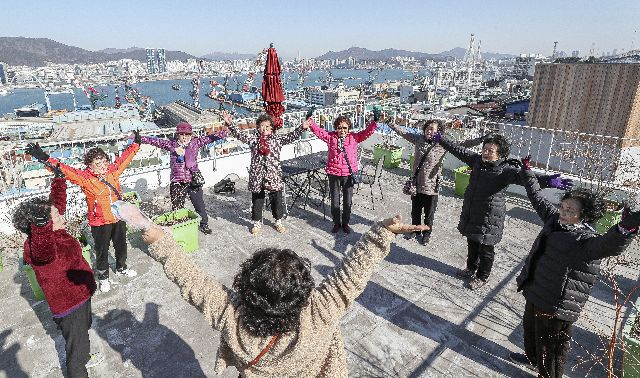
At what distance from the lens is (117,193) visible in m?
4.11

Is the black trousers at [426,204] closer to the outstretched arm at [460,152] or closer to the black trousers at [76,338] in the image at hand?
the outstretched arm at [460,152]

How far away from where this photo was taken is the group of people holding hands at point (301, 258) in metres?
1.43

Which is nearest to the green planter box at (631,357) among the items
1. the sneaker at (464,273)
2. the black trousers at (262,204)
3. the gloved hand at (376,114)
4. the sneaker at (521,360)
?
the sneaker at (521,360)

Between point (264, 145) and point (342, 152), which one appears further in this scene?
point (342, 152)

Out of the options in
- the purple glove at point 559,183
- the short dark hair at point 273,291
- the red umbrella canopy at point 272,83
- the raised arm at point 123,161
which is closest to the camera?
the short dark hair at point 273,291

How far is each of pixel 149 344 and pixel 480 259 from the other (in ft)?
12.2

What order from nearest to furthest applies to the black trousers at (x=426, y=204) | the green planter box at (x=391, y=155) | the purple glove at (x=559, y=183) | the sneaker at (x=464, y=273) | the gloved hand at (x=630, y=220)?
the gloved hand at (x=630, y=220), the purple glove at (x=559, y=183), the sneaker at (x=464, y=273), the black trousers at (x=426, y=204), the green planter box at (x=391, y=155)

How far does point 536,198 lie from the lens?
295 cm

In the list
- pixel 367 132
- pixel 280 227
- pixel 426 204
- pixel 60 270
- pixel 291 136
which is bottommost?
pixel 280 227

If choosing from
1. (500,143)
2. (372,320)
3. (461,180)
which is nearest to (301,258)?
(372,320)

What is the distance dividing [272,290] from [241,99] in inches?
→ 3853

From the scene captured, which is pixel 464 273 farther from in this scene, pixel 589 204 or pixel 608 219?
pixel 608 219

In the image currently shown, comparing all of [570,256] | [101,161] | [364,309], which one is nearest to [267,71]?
[101,161]

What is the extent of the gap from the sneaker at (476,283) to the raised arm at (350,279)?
311 centimetres
